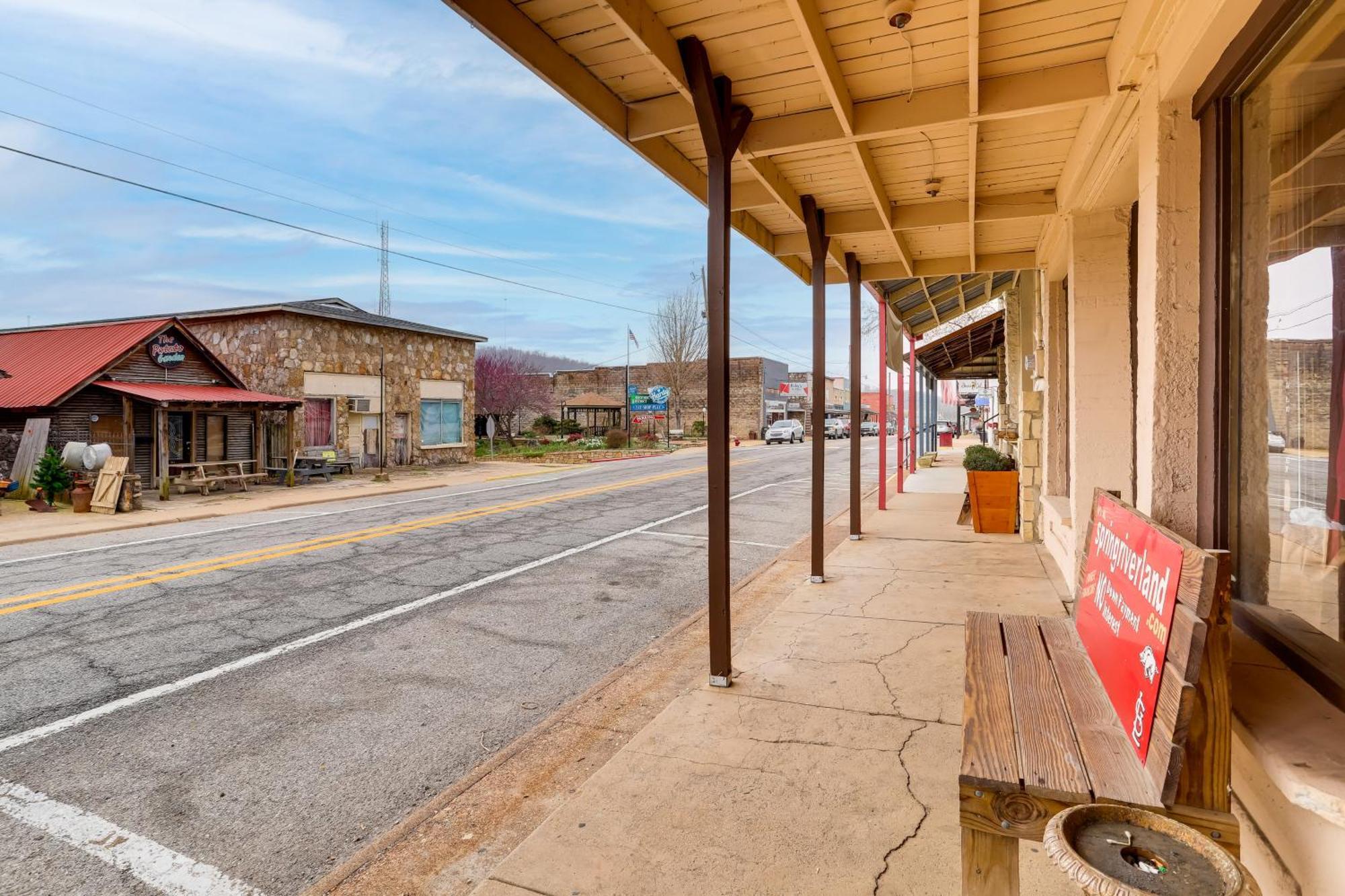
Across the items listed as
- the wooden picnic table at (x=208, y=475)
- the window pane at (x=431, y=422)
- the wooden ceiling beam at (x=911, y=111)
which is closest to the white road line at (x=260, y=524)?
the wooden picnic table at (x=208, y=475)

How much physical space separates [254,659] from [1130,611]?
508 cm

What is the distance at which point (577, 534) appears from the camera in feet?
32.0

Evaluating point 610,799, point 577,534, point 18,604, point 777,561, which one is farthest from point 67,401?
point 610,799

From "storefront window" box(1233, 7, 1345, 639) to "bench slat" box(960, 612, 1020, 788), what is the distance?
84 centimetres

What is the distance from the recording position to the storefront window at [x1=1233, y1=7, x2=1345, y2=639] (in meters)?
1.94

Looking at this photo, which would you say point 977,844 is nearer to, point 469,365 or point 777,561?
point 777,561

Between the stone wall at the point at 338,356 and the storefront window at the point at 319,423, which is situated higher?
the stone wall at the point at 338,356

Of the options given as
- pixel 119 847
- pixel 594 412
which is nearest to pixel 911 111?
pixel 119 847

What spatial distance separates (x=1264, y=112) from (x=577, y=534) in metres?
8.46

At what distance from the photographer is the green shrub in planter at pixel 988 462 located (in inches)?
352

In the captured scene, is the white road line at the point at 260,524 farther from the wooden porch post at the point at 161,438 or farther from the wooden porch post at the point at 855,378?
the wooden porch post at the point at 855,378

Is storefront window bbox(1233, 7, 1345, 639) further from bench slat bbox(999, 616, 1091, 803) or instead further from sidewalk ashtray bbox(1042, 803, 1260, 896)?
sidewalk ashtray bbox(1042, 803, 1260, 896)

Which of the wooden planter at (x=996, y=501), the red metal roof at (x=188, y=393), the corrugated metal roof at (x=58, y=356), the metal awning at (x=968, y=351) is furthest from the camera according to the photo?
the red metal roof at (x=188, y=393)

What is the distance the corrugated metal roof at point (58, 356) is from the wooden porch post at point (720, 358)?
51.5 feet
